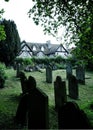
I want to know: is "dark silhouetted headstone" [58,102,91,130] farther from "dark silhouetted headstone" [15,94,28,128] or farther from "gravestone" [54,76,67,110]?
"gravestone" [54,76,67,110]

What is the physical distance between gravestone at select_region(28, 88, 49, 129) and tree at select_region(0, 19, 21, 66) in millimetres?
47223

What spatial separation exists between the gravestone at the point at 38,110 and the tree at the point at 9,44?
47223mm

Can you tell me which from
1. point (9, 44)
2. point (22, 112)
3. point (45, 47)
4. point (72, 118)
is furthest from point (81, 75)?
point (45, 47)

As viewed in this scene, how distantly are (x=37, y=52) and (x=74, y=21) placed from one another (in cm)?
6694

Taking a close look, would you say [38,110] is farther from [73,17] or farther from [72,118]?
[73,17]

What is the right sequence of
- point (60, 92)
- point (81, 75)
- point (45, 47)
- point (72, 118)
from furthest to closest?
point (45, 47), point (81, 75), point (60, 92), point (72, 118)

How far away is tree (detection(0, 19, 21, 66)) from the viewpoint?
55.2 meters

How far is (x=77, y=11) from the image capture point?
14117 millimetres

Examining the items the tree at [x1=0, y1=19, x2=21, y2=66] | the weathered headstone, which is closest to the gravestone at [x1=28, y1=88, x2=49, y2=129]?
the weathered headstone

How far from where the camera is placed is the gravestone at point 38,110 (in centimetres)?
733

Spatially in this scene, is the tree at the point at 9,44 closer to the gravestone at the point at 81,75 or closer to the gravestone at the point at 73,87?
the gravestone at the point at 81,75

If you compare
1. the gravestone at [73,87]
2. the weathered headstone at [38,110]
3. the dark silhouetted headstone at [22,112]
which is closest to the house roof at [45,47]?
the gravestone at [73,87]

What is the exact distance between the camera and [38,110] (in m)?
7.63

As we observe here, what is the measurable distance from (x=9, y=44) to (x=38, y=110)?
4987cm
